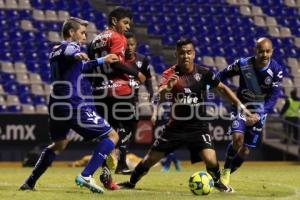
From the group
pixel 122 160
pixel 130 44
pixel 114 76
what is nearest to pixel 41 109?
pixel 130 44

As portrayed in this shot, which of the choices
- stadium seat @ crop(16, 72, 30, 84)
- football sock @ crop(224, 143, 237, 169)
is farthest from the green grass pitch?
stadium seat @ crop(16, 72, 30, 84)

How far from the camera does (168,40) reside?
24.1 meters

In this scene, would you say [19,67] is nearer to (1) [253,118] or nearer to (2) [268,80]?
(2) [268,80]

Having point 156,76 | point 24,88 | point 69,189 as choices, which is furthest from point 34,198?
point 156,76

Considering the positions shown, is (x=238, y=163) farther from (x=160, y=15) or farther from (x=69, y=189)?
(x=160, y=15)

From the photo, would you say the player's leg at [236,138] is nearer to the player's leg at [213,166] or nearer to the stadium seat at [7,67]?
the player's leg at [213,166]

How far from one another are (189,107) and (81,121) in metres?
1.43

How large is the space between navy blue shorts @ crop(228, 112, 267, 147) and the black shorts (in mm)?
958

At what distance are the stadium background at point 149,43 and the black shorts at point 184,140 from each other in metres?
9.27

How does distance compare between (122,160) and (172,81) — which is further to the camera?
(122,160)

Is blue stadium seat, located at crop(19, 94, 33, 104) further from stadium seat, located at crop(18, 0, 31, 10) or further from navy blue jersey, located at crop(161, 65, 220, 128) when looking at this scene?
navy blue jersey, located at crop(161, 65, 220, 128)

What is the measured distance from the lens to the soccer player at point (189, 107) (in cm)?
977

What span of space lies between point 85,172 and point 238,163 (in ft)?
8.14

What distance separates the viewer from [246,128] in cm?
1088
